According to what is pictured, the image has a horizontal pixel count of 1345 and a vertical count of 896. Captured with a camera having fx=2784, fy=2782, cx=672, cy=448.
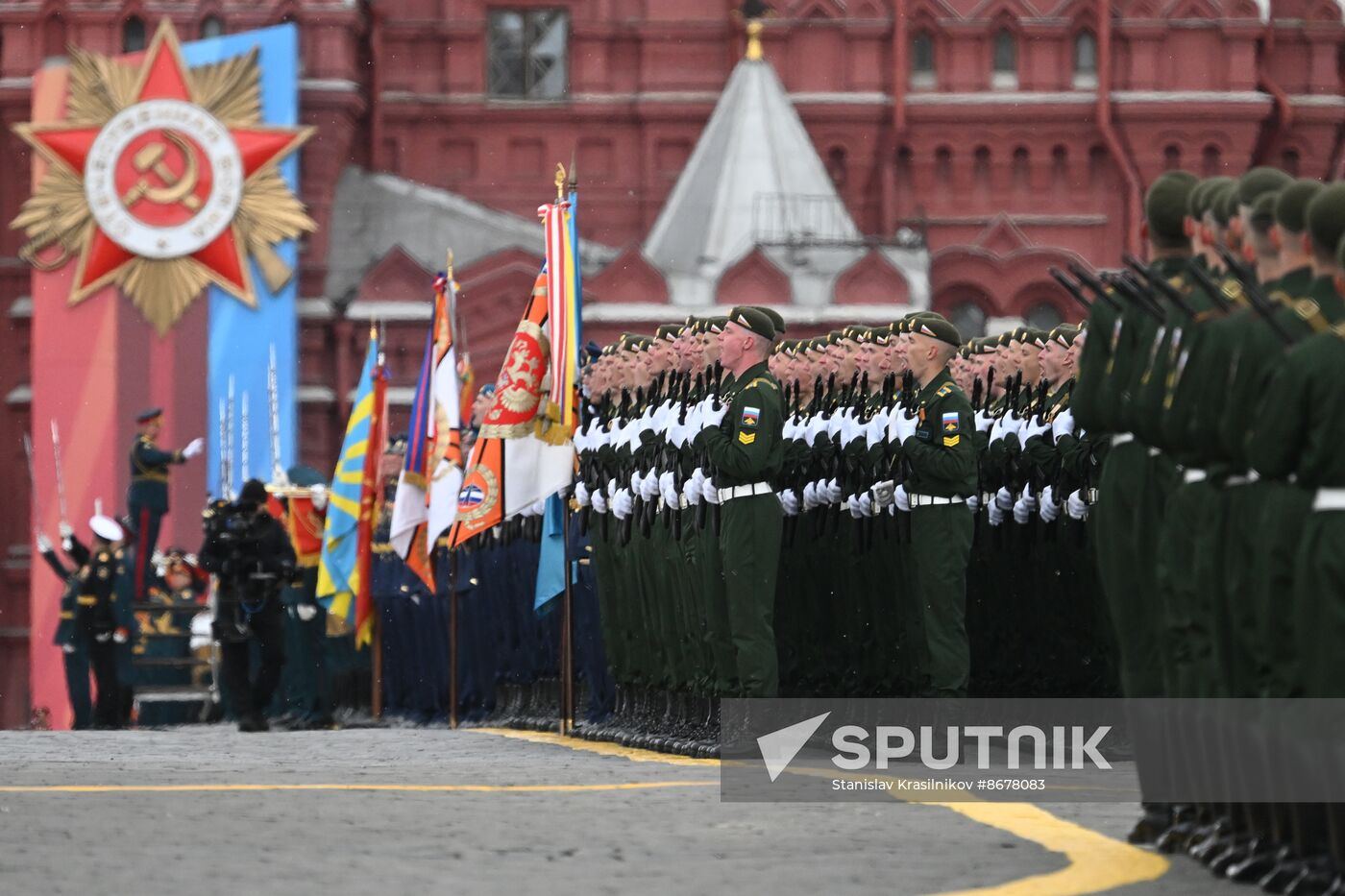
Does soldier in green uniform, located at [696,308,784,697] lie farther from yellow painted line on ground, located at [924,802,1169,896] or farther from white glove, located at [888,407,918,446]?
yellow painted line on ground, located at [924,802,1169,896]

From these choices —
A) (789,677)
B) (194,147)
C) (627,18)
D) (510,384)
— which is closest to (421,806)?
(789,677)

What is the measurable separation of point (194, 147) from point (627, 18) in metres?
5.59

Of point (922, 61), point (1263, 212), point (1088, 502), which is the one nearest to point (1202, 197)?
point (1263, 212)

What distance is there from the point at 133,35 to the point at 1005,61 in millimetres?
10335

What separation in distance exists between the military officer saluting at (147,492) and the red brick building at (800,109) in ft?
22.7

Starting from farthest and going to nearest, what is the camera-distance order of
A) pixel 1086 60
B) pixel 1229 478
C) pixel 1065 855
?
1. pixel 1086 60
2. pixel 1065 855
3. pixel 1229 478

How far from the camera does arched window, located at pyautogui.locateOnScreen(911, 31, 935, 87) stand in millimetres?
33344

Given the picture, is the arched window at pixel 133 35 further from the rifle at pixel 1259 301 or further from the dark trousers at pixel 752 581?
the rifle at pixel 1259 301

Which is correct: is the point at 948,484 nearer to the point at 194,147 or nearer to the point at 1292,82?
the point at 194,147

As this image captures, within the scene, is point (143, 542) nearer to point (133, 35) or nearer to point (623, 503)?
point (133, 35)

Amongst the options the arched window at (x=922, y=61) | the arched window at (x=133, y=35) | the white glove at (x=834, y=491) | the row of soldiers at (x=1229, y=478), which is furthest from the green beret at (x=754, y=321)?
the arched window at (x=922, y=61)

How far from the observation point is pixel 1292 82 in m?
33.5

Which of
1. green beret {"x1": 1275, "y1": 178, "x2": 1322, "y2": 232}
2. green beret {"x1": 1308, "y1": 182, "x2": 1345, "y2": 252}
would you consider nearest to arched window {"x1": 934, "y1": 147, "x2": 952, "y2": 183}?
green beret {"x1": 1275, "y1": 178, "x2": 1322, "y2": 232}

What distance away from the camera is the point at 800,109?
32.8m
